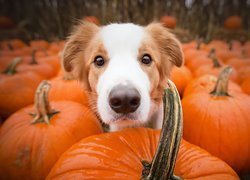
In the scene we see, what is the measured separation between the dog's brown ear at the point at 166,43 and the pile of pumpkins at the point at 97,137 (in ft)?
0.91

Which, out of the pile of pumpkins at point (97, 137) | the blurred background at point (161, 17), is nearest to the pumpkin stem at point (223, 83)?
the pile of pumpkins at point (97, 137)

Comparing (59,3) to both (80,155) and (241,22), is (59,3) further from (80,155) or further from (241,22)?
(80,155)

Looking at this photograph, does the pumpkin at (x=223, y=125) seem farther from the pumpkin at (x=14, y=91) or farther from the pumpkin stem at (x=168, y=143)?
the pumpkin at (x=14, y=91)

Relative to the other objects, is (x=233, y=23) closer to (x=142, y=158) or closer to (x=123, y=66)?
(x=123, y=66)

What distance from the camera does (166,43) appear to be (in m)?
1.85

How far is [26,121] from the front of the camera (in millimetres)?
1542

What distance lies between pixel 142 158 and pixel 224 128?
61 cm

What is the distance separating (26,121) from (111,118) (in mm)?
523

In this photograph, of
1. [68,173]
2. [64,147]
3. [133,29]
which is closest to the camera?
[68,173]

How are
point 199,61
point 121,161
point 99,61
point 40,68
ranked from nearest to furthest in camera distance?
point 121,161
point 99,61
point 40,68
point 199,61

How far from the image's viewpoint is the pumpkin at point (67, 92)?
6.89 ft

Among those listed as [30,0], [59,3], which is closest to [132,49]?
[59,3]

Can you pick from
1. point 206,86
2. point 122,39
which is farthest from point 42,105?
point 206,86

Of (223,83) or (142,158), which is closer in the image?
(142,158)
